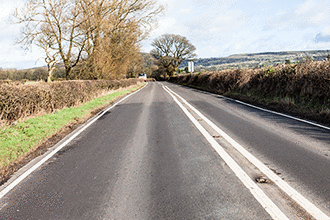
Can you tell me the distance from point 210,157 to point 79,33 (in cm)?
1760

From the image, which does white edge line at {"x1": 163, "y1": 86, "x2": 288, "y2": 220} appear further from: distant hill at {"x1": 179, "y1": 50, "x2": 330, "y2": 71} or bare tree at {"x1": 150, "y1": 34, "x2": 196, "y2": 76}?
bare tree at {"x1": 150, "y1": 34, "x2": 196, "y2": 76}

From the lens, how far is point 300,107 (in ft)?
30.3

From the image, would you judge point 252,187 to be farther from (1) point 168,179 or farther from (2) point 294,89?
(2) point 294,89

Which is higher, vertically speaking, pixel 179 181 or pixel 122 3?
pixel 122 3

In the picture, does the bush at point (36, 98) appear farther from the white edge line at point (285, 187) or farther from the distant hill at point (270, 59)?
the distant hill at point (270, 59)

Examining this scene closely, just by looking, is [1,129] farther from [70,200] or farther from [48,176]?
[70,200]

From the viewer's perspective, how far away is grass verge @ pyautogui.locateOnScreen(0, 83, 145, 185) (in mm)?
4486

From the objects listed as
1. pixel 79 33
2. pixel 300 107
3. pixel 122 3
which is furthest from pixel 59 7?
pixel 300 107

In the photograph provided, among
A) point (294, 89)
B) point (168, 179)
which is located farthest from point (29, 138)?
point (294, 89)

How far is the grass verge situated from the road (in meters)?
0.66

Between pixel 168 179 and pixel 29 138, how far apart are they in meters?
4.52

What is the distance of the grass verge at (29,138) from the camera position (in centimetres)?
449

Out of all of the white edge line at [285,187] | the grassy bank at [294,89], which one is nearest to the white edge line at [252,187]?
the white edge line at [285,187]

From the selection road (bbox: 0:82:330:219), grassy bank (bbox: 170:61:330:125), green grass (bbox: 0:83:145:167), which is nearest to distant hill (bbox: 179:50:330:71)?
grassy bank (bbox: 170:61:330:125)
